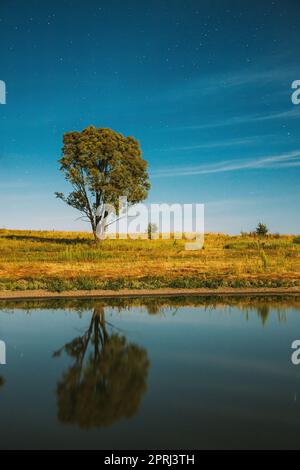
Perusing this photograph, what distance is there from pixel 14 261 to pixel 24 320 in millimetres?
18432

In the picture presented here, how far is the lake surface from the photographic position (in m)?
5.57

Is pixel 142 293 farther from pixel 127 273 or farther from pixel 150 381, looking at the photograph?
pixel 150 381

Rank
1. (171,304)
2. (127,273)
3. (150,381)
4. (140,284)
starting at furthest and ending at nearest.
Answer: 1. (127,273)
2. (140,284)
3. (171,304)
4. (150,381)

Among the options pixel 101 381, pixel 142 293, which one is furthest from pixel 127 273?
pixel 101 381

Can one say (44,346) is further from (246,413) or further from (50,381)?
(246,413)

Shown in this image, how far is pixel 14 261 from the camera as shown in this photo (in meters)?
30.3

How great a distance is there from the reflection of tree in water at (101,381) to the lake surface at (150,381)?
15 mm

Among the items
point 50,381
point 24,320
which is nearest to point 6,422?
point 50,381

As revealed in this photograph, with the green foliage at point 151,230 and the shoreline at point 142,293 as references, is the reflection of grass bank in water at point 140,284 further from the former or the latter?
the green foliage at point 151,230

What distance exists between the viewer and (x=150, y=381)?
24.2ft

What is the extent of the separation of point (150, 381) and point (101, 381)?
2.59 feet

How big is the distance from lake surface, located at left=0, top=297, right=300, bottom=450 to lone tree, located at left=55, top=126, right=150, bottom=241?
1305 inches

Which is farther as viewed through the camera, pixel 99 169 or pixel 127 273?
pixel 99 169
